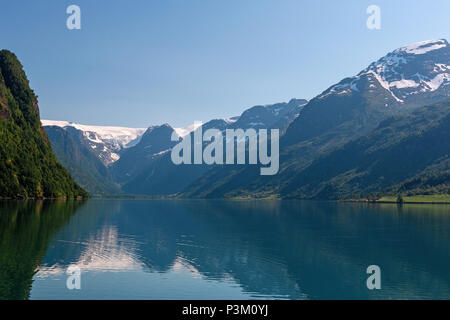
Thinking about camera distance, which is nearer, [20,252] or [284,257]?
[20,252]

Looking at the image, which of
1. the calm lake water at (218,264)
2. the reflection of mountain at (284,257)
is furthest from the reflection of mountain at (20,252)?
the reflection of mountain at (284,257)

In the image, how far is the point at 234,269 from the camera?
64938 mm

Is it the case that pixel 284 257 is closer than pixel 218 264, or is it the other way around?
pixel 218 264

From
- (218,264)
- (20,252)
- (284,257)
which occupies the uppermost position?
(20,252)

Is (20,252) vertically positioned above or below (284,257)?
above

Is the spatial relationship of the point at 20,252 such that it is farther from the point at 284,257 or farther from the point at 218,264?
the point at 284,257

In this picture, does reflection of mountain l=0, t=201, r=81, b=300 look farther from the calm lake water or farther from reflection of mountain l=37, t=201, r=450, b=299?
reflection of mountain l=37, t=201, r=450, b=299

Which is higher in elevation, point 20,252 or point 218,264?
point 20,252

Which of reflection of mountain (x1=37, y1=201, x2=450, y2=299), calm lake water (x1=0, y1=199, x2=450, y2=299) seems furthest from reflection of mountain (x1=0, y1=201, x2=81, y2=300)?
reflection of mountain (x1=37, y1=201, x2=450, y2=299)

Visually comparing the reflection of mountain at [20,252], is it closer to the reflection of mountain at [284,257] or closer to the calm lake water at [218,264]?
the calm lake water at [218,264]

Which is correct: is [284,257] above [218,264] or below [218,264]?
below

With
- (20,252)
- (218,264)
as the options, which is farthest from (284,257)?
(20,252)
